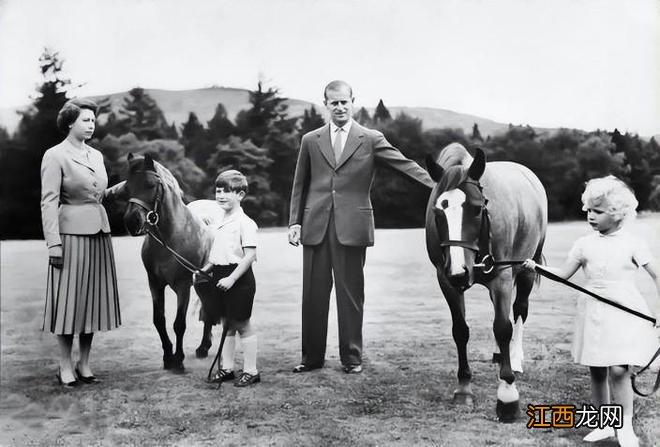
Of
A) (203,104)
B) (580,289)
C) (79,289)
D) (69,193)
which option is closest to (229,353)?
(79,289)

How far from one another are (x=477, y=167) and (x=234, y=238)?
5.49 feet

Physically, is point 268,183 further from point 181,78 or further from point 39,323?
point 39,323

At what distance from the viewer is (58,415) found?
3914 mm

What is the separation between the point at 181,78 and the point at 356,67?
1.35m

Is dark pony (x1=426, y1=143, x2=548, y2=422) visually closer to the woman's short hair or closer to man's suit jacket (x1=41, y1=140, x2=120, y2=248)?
man's suit jacket (x1=41, y1=140, x2=120, y2=248)

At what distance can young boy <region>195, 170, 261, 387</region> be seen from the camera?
3.98 meters

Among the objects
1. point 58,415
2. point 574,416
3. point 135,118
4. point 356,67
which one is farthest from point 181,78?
point 574,416

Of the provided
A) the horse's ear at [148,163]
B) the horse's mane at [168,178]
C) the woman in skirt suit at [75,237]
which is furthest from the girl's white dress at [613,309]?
the woman in skirt suit at [75,237]

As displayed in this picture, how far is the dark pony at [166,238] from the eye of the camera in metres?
3.99

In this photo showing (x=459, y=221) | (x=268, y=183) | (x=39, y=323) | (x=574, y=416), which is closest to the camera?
(x=459, y=221)

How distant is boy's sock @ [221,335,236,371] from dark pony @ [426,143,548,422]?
4.95ft

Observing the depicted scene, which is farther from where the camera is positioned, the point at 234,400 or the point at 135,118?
the point at 135,118

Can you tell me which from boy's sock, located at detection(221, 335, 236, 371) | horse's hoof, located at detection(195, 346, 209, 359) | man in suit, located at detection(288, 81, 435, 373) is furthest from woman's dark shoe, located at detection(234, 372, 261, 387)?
horse's hoof, located at detection(195, 346, 209, 359)

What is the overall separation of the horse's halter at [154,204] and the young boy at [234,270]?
0.39 meters
